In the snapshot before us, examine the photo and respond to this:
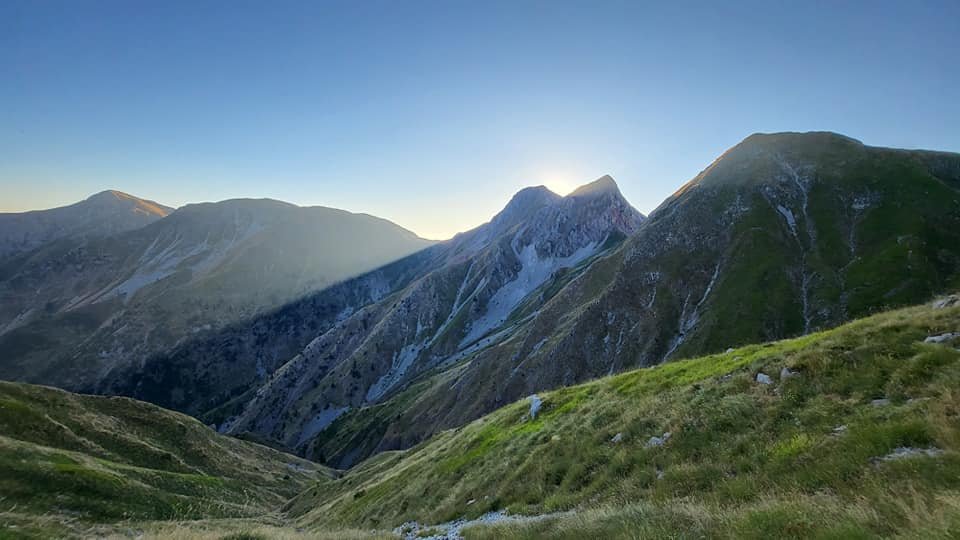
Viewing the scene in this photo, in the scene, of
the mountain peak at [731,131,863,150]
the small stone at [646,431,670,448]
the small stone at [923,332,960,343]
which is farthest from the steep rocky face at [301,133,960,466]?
the small stone at [646,431,670,448]

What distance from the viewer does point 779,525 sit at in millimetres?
8547

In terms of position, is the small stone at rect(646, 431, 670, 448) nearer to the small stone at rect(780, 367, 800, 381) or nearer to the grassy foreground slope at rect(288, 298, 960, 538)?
the grassy foreground slope at rect(288, 298, 960, 538)

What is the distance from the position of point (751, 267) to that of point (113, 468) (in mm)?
115173

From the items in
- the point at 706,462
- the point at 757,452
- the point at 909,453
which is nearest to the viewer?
the point at 909,453

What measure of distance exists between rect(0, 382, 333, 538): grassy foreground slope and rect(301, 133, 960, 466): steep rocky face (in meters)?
67.1

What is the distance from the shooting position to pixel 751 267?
102750 millimetres

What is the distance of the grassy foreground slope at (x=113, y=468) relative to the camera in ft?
99.9

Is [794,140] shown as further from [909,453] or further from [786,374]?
[909,453]

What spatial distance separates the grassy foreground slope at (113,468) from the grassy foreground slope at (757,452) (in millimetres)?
20098

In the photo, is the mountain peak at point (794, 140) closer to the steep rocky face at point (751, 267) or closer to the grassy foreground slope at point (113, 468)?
the steep rocky face at point (751, 267)

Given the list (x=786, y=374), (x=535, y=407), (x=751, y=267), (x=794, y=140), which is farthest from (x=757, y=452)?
(x=794, y=140)

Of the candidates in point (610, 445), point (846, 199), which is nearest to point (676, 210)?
point (846, 199)

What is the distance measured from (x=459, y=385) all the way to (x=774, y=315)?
307 feet

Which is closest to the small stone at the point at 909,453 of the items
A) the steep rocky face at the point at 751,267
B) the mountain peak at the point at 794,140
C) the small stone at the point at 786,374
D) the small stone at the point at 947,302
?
the small stone at the point at 786,374
